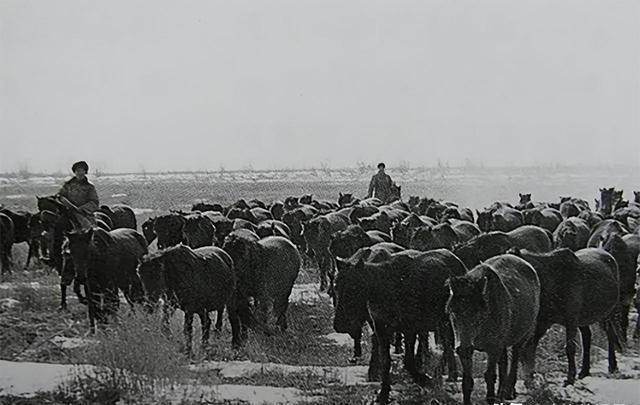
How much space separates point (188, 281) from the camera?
8156mm

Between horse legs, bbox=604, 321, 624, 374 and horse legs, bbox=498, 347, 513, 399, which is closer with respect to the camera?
horse legs, bbox=498, 347, 513, 399

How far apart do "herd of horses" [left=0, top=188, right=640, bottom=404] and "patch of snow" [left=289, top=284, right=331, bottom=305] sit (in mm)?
473

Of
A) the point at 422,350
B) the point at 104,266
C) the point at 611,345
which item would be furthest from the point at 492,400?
the point at 104,266

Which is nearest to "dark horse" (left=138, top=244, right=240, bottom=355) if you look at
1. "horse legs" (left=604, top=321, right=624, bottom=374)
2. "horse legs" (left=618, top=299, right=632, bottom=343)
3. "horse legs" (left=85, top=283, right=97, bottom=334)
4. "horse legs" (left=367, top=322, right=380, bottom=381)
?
"horse legs" (left=85, top=283, right=97, bottom=334)

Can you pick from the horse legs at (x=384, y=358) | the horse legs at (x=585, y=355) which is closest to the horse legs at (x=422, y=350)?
the horse legs at (x=384, y=358)

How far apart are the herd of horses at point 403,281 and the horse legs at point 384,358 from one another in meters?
0.01

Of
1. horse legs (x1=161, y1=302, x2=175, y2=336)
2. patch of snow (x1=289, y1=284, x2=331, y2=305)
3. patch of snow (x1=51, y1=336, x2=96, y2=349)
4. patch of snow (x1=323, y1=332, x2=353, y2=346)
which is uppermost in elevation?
horse legs (x1=161, y1=302, x2=175, y2=336)

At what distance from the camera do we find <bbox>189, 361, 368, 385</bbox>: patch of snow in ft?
24.4

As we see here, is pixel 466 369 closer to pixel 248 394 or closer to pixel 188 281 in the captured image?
pixel 248 394

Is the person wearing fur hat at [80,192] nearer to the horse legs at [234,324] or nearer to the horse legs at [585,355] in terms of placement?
the horse legs at [234,324]

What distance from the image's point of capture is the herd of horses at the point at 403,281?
21.8ft

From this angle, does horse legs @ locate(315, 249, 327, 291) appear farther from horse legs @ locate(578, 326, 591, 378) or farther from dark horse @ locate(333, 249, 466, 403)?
dark horse @ locate(333, 249, 466, 403)

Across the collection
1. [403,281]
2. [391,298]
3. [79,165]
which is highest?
[79,165]

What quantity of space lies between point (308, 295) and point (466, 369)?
6.02 metres
